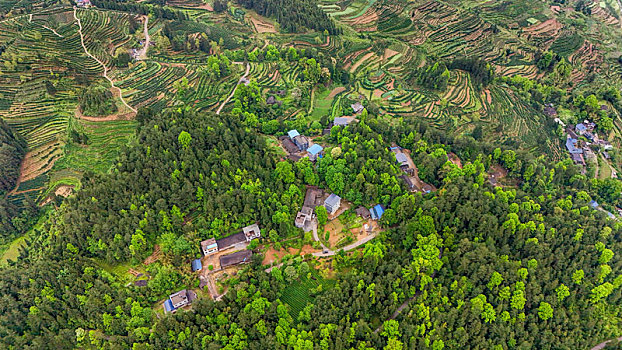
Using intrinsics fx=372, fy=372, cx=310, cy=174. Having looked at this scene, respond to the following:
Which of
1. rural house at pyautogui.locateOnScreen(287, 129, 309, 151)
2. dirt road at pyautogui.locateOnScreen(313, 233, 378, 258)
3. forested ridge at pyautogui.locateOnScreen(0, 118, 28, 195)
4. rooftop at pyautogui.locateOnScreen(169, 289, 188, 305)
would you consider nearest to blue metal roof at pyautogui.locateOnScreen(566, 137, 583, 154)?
dirt road at pyautogui.locateOnScreen(313, 233, 378, 258)

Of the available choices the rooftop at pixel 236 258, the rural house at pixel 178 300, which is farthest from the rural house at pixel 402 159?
the rural house at pixel 178 300

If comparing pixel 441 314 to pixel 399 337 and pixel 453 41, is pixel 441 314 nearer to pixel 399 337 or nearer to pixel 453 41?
pixel 399 337

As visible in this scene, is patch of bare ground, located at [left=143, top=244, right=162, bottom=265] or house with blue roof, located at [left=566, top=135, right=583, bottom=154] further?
house with blue roof, located at [left=566, top=135, right=583, bottom=154]

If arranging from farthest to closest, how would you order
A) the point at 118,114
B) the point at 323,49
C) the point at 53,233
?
1. the point at 323,49
2. the point at 118,114
3. the point at 53,233

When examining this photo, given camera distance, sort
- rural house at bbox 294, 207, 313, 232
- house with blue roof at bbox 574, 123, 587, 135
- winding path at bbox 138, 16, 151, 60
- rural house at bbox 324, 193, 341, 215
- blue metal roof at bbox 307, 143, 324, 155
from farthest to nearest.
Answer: winding path at bbox 138, 16, 151, 60 < house with blue roof at bbox 574, 123, 587, 135 < blue metal roof at bbox 307, 143, 324, 155 < rural house at bbox 324, 193, 341, 215 < rural house at bbox 294, 207, 313, 232

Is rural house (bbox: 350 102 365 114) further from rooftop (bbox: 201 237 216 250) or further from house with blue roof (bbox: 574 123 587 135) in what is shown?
house with blue roof (bbox: 574 123 587 135)

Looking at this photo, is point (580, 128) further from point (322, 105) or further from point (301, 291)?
point (301, 291)

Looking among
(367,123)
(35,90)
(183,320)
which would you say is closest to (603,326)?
(367,123)
